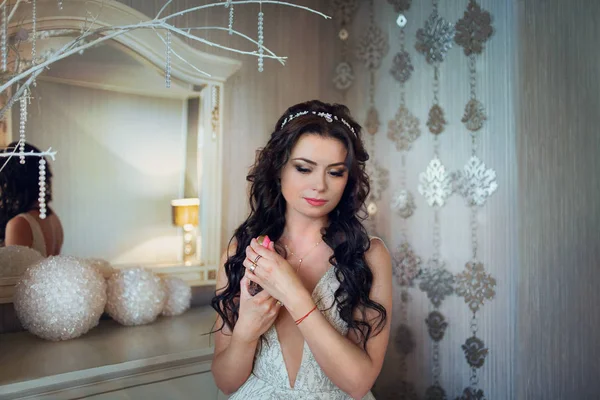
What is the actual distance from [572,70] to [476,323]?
1.19 m

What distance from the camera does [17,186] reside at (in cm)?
182

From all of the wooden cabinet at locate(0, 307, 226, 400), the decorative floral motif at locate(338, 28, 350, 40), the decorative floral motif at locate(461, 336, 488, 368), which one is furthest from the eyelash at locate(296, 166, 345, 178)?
the decorative floral motif at locate(338, 28, 350, 40)

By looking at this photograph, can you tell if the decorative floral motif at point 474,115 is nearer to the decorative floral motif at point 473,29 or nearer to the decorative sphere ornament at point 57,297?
the decorative floral motif at point 473,29

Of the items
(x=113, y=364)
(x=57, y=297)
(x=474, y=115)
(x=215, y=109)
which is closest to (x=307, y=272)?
(x=113, y=364)

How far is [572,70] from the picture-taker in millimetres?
2346

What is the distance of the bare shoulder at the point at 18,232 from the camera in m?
1.81

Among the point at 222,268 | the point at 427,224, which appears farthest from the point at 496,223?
the point at 222,268

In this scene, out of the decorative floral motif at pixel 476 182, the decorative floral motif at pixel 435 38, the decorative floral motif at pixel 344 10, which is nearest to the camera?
the decorative floral motif at pixel 476 182

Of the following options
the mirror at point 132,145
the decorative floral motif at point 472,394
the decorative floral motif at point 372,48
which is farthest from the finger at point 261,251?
the decorative floral motif at point 372,48

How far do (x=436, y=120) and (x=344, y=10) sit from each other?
2.81 feet

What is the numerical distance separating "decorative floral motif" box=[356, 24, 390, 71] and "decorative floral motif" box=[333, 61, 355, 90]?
3.3 inches

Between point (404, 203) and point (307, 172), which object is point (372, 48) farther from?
point (307, 172)

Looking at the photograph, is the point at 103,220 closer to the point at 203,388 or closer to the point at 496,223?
the point at 203,388

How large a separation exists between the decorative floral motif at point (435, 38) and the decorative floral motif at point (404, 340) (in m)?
1.30
